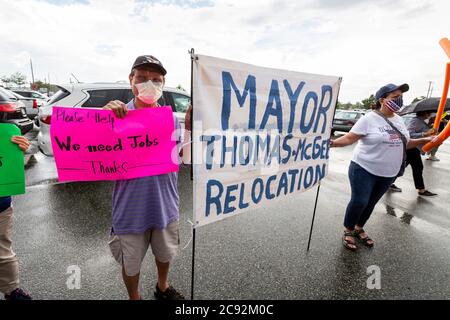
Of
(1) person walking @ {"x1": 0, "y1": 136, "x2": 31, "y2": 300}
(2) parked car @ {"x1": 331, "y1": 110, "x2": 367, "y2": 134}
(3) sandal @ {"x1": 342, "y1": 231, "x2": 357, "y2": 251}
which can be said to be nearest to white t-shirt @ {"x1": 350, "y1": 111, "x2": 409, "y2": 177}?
(3) sandal @ {"x1": 342, "y1": 231, "x2": 357, "y2": 251}

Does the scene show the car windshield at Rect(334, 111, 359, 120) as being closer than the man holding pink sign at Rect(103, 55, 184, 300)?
No

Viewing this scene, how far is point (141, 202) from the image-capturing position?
1.56 meters

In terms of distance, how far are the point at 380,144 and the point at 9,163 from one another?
310cm

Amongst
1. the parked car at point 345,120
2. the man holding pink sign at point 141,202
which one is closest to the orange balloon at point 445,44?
the man holding pink sign at point 141,202

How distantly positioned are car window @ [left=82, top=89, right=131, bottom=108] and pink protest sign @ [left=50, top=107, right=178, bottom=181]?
11.4ft

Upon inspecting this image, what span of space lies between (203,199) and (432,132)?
11.9 ft

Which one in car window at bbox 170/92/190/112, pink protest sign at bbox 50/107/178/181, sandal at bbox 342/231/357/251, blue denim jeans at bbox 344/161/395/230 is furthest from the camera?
car window at bbox 170/92/190/112

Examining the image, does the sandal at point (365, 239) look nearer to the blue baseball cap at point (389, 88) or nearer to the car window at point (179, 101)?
the blue baseball cap at point (389, 88)

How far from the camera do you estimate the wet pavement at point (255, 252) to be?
212 cm

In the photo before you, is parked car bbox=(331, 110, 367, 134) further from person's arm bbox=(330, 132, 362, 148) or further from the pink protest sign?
the pink protest sign

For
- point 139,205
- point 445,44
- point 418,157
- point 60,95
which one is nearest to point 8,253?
point 139,205

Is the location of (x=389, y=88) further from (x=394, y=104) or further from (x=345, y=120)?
(x=345, y=120)

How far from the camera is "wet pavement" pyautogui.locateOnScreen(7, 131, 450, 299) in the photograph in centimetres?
212

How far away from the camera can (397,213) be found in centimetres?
384
